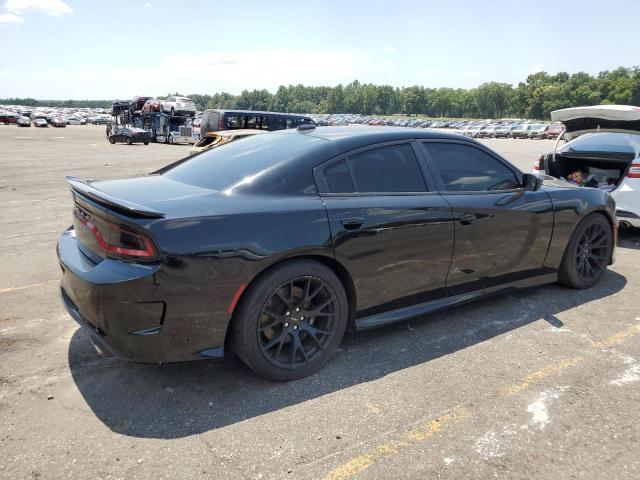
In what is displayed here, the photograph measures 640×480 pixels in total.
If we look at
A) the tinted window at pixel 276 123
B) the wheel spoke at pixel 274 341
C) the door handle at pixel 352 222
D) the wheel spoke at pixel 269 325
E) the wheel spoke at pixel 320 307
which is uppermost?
the tinted window at pixel 276 123

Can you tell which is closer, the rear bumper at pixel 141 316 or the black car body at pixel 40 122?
the rear bumper at pixel 141 316

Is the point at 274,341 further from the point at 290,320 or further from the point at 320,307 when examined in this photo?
the point at 320,307

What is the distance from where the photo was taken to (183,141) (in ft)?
112

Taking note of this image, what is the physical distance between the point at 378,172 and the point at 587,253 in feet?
8.42

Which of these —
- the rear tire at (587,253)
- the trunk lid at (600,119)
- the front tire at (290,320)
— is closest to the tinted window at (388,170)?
the front tire at (290,320)

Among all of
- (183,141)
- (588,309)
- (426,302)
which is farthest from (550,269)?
(183,141)

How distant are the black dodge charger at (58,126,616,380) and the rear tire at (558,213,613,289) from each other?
426 millimetres

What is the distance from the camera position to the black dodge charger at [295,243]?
2.63 meters

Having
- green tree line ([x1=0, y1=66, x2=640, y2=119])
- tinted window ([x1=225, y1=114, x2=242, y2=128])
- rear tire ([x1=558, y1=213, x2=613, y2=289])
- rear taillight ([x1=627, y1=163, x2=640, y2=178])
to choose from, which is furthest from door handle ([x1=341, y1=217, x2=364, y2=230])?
green tree line ([x1=0, y1=66, x2=640, y2=119])

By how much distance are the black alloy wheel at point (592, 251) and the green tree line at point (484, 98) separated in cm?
11806

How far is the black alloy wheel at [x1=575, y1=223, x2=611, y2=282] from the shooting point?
4.66 metres

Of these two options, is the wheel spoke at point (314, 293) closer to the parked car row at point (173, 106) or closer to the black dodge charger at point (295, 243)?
the black dodge charger at point (295, 243)

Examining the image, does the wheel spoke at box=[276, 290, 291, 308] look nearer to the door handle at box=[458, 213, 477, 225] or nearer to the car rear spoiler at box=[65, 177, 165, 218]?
the car rear spoiler at box=[65, 177, 165, 218]

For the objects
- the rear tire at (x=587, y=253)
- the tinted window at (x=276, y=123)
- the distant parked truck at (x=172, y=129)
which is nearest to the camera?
the rear tire at (x=587, y=253)
